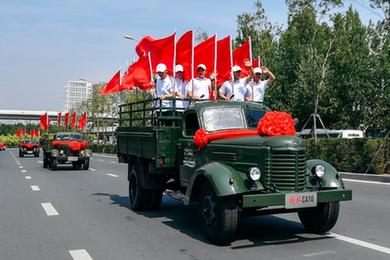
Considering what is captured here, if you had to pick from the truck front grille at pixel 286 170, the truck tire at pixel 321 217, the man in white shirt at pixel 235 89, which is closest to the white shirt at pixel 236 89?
the man in white shirt at pixel 235 89

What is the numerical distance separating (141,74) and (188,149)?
5.77 m

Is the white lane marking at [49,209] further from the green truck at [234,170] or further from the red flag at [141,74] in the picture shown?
the red flag at [141,74]

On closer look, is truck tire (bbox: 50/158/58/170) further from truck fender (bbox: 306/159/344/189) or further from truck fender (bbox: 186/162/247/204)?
truck fender (bbox: 306/159/344/189)

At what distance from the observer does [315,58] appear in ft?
97.2

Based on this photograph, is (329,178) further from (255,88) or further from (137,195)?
(137,195)

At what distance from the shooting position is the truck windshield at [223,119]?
25.4 feet

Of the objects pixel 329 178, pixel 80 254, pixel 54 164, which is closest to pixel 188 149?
pixel 329 178

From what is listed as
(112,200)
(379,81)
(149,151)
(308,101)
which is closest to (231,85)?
(149,151)

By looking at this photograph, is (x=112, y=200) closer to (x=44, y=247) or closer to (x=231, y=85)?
(x=231, y=85)

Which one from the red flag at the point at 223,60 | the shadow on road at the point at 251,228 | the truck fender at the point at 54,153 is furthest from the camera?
the truck fender at the point at 54,153

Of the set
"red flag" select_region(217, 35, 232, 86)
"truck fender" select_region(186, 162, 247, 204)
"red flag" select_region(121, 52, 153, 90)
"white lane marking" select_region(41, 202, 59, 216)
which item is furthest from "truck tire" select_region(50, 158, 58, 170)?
"truck fender" select_region(186, 162, 247, 204)

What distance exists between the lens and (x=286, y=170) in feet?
21.5

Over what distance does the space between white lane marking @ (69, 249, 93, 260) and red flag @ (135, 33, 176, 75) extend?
6860 mm

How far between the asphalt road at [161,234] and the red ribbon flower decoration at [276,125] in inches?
59.3
